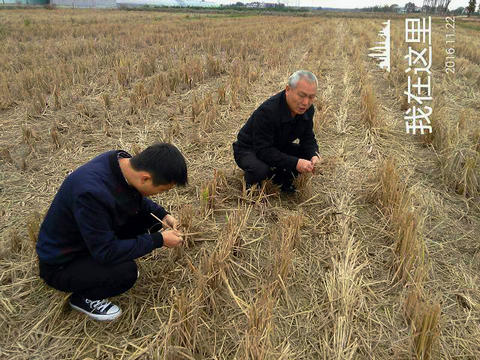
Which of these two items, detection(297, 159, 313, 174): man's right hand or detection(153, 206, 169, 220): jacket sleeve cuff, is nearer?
detection(153, 206, 169, 220): jacket sleeve cuff

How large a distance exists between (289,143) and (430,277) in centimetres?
165

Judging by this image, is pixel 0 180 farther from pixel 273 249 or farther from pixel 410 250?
pixel 410 250

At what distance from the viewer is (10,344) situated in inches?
75.4

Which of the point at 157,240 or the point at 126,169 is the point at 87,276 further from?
the point at 126,169

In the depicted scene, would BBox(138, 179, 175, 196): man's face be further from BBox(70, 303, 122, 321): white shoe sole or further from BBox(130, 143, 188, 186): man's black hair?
BBox(70, 303, 122, 321): white shoe sole

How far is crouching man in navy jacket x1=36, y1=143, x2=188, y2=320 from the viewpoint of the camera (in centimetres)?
179

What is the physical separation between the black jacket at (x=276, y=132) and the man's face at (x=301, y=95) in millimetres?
126

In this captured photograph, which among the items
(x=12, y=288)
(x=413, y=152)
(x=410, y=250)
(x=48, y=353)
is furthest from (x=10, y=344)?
(x=413, y=152)

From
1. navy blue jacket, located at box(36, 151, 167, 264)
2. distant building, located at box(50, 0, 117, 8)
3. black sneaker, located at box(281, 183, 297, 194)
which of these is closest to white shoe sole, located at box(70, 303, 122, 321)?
navy blue jacket, located at box(36, 151, 167, 264)

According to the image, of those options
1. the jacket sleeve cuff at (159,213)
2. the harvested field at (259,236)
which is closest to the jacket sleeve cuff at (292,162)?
the harvested field at (259,236)

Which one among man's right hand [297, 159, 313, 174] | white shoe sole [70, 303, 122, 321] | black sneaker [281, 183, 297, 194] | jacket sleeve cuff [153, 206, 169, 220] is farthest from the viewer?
black sneaker [281, 183, 297, 194]

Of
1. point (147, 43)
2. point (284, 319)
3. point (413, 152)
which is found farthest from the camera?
point (147, 43)

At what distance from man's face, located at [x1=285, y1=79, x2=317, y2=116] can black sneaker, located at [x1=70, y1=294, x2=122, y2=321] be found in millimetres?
1982

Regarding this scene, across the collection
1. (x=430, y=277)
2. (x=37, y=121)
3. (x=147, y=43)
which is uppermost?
(x=147, y=43)
